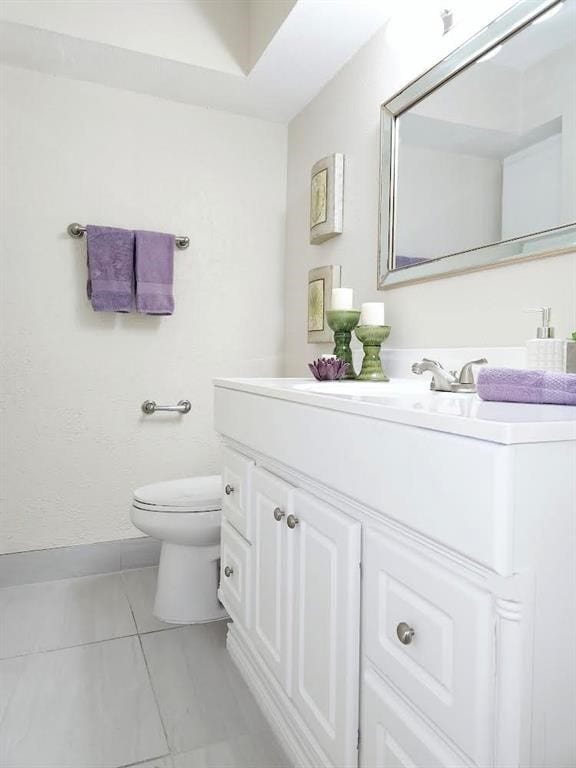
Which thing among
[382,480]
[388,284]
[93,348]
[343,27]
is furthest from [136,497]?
[343,27]

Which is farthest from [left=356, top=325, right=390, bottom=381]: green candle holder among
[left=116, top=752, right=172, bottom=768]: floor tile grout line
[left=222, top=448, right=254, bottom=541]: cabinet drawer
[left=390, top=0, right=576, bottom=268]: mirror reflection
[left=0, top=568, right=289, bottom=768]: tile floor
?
[left=116, top=752, right=172, bottom=768]: floor tile grout line

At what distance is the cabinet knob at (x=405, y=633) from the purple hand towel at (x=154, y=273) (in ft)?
5.56

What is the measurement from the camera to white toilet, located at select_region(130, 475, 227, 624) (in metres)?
1.79

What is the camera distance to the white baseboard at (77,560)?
2154mm

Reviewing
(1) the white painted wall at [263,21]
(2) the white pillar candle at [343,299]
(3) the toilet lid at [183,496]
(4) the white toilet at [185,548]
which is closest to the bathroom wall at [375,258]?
(2) the white pillar candle at [343,299]

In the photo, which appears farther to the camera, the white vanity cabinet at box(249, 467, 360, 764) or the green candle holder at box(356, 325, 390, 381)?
the green candle holder at box(356, 325, 390, 381)

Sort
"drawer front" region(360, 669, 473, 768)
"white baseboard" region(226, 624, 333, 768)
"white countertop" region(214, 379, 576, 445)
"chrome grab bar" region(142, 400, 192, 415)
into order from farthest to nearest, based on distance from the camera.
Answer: "chrome grab bar" region(142, 400, 192, 415) < "white baseboard" region(226, 624, 333, 768) < "drawer front" region(360, 669, 473, 768) < "white countertop" region(214, 379, 576, 445)

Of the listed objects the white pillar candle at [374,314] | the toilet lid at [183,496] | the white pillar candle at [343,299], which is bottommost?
the toilet lid at [183,496]

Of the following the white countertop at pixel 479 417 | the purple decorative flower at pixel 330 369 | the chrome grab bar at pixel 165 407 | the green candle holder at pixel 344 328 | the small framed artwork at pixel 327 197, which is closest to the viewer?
the white countertop at pixel 479 417

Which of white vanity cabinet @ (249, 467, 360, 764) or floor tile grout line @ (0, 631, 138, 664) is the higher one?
white vanity cabinet @ (249, 467, 360, 764)

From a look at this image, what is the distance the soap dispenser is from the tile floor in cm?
102

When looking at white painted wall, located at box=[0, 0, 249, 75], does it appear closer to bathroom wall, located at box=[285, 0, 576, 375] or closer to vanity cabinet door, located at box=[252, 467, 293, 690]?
bathroom wall, located at box=[285, 0, 576, 375]

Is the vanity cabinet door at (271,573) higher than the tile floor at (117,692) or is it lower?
higher

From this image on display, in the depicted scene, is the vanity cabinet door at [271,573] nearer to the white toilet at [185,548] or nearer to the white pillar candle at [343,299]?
the white toilet at [185,548]
